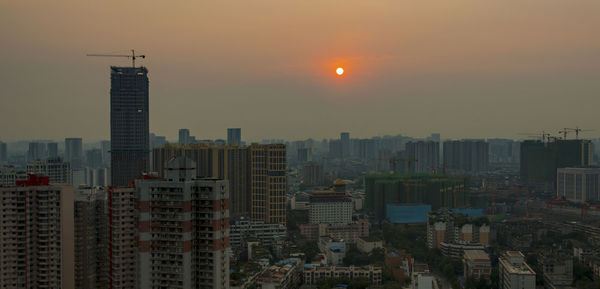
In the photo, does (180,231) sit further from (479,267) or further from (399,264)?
(479,267)

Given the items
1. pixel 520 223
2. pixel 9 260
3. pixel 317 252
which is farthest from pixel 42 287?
pixel 520 223

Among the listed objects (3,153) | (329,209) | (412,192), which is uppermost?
(3,153)

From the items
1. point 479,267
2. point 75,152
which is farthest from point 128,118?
point 479,267

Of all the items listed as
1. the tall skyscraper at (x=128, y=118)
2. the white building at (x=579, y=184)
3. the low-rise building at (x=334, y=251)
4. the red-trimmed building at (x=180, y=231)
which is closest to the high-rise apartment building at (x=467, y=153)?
the white building at (x=579, y=184)

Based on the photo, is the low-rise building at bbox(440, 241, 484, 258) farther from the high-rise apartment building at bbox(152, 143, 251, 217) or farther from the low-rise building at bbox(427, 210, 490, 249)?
the high-rise apartment building at bbox(152, 143, 251, 217)

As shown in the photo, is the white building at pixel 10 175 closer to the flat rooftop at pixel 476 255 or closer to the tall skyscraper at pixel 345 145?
the flat rooftop at pixel 476 255

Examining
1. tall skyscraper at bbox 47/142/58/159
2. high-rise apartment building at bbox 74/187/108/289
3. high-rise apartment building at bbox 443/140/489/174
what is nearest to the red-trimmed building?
high-rise apartment building at bbox 74/187/108/289
